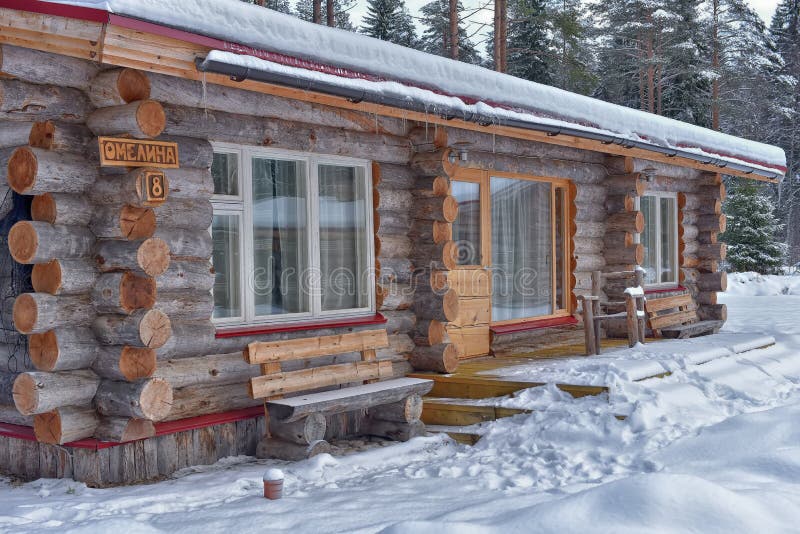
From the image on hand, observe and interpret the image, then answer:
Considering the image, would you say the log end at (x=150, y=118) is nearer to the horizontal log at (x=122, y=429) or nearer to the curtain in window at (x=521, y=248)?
the horizontal log at (x=122, y=429)

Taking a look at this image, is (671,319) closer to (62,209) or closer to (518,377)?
(518,377)

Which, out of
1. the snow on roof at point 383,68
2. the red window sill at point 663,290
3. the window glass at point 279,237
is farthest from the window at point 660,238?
the window glass at point 279,237

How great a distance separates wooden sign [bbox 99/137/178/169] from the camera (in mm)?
5638

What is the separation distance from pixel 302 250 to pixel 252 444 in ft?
5.94

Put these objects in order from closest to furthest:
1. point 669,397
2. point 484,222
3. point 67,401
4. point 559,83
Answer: point 67,401, point 669,397, point 484,222, point 559,83

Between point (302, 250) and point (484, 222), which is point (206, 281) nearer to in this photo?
point (302, 250)

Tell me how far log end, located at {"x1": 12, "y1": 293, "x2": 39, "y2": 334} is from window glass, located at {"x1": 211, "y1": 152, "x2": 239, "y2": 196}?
1.81 m

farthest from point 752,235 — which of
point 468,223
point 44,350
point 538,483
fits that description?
point 44,350

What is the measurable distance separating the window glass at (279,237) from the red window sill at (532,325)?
3.28 metres

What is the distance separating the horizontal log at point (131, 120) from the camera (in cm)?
573

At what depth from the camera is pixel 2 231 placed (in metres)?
6.31

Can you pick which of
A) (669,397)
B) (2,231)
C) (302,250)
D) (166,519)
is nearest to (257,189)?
(302,250)

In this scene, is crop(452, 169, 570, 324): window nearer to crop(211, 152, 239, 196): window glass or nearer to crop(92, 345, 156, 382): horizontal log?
crop(211, 152, 239, 196): window glass

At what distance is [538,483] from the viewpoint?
5.82 metres
